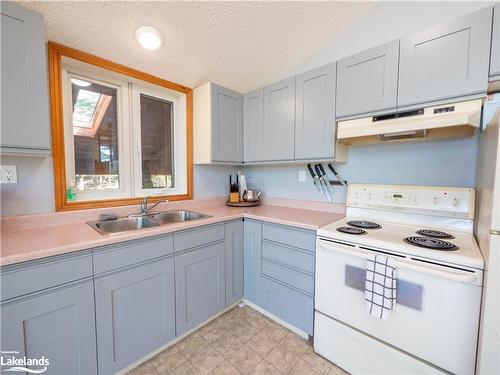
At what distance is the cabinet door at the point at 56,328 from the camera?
93 cm

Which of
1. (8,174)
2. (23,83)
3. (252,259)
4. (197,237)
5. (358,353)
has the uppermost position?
(23,83)

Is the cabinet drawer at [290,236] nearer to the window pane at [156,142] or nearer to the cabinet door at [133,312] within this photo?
the cabinet door at [133,312]

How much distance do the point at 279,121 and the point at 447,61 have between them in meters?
1.17

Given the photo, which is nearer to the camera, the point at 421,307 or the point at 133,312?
the point at 421,307

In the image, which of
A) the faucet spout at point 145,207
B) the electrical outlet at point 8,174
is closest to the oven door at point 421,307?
the faucet spout at point 145,207

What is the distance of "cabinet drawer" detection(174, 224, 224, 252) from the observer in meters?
1.49

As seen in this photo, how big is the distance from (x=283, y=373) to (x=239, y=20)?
8.11ft

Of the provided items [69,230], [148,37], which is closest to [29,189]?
[69,230]

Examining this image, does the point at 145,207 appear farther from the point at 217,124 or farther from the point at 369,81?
the point at 369,81

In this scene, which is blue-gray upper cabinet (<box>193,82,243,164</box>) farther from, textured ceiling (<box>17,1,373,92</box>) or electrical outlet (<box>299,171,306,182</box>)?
electrical outlet (<box>299,171,306,182</box>)

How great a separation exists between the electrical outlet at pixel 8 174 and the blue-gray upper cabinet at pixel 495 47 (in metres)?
2.76

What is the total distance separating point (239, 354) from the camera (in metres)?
1.47

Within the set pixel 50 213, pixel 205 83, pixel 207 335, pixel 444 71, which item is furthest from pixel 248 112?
pixel 207 335

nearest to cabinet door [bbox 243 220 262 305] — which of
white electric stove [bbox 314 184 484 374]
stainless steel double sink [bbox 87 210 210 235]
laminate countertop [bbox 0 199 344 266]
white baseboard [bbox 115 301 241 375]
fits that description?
laminate countertop [bbox 0 199 344 266]
